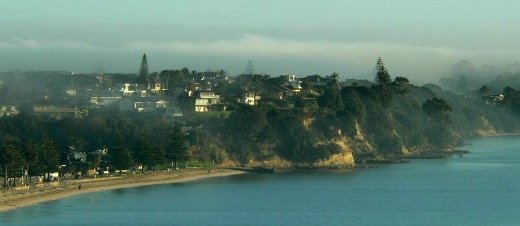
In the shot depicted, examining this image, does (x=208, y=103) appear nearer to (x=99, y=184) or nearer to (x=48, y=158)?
(x=99, y=184)

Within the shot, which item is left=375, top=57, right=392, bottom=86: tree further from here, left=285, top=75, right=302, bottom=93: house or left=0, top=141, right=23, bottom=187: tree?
left=0, top=141, right=23, bottom=187: tree

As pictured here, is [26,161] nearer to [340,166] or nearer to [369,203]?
[369,203]

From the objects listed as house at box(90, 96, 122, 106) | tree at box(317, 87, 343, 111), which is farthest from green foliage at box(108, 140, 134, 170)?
house at box(90, 96, 122, 106)

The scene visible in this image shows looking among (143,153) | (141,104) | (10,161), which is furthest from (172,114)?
(10,161)

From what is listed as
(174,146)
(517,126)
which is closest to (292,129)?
(174,146)

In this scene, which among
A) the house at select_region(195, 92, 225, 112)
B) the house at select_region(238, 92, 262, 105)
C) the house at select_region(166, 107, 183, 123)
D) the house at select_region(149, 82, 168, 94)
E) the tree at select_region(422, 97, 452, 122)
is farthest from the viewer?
the house at select_region(149, 82, 168, 94)

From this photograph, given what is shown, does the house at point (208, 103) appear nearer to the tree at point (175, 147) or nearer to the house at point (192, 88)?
the house at point (192, 88)
